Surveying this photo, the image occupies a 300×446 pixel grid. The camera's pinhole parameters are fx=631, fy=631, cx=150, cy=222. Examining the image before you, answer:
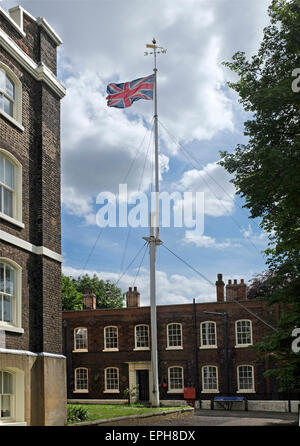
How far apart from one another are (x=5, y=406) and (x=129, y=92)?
1596cm

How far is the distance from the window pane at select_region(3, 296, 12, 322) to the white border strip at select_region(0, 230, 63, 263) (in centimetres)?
148

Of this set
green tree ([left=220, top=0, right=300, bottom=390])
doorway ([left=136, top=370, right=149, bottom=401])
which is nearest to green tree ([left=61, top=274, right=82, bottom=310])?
doorway ([left=136, top=370, right=149, bottom=401])

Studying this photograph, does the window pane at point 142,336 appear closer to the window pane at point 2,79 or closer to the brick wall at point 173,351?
the brick wall at point 173,351

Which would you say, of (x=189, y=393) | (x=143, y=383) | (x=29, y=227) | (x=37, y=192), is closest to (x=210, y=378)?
(x=189, y=393)

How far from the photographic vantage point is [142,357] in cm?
4241

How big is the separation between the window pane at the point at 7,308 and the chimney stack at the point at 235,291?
87.2 feet

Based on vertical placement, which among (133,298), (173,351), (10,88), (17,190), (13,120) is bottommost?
(173,351)

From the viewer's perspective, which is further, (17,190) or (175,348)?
(175,348)

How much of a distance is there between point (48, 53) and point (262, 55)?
6.98 metres

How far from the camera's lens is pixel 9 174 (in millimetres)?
17578

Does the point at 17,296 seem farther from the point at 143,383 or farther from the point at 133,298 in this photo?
the point at 133,298

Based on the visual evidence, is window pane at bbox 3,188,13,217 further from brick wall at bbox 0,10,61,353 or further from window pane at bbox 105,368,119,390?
window pane at bbox 105,368,119,390

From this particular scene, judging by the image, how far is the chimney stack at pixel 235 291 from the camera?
137ft

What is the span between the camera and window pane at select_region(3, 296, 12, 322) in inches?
660
